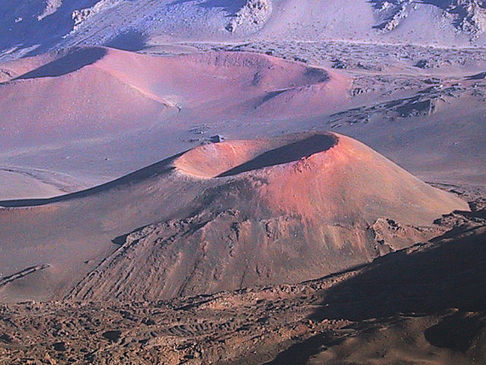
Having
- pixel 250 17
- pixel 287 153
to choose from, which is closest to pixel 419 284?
pixel 287 153

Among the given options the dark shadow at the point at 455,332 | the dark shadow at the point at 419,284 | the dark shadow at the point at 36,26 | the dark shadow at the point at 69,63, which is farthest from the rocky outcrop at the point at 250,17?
the dark shadow at the point at 455,332

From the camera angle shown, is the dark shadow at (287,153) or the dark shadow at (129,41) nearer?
the dark shadow at (287,153)

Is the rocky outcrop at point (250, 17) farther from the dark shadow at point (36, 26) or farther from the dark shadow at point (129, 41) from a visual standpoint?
the dark shadow at point (36, 26)

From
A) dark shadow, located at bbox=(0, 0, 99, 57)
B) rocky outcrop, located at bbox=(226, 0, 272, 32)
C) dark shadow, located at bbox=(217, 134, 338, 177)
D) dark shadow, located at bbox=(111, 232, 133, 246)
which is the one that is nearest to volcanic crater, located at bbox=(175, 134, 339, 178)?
dark shadow, located at bbox=(217, 134, 338, 177)

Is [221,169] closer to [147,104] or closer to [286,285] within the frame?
[286,285]

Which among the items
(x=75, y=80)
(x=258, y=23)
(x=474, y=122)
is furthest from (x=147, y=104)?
(x=258, y=23)
